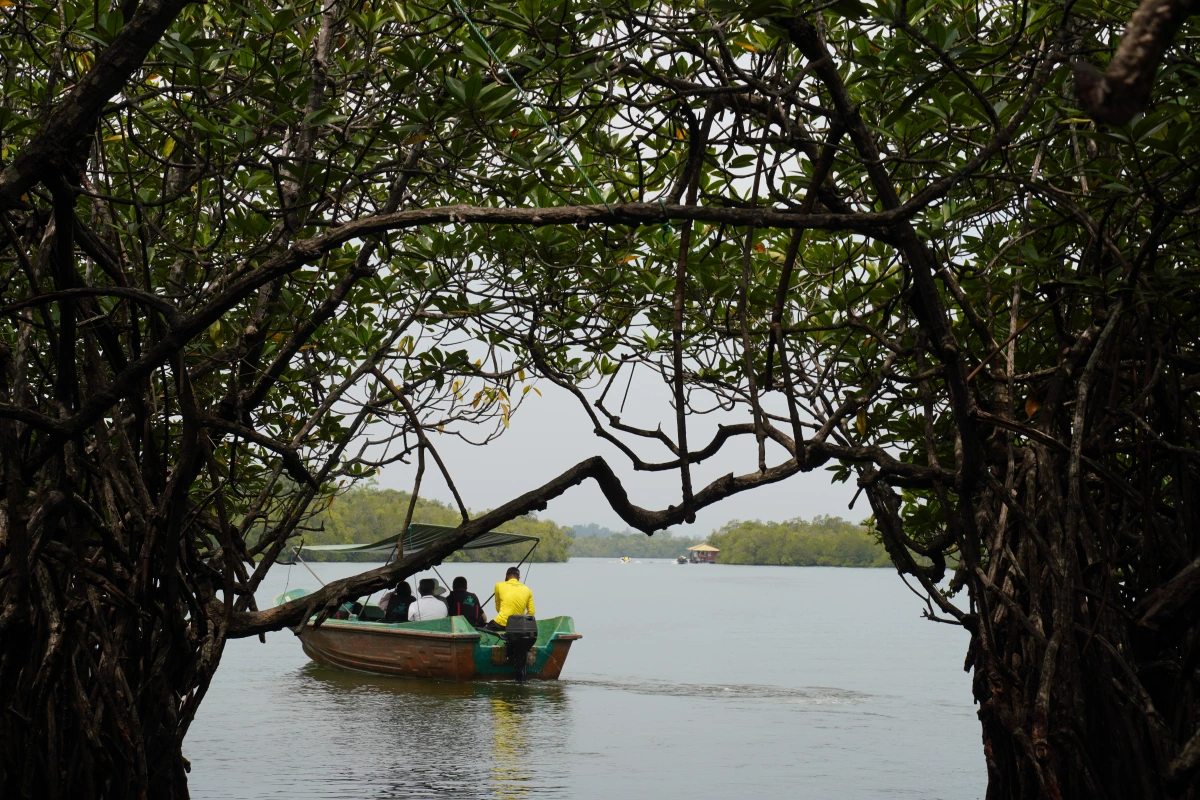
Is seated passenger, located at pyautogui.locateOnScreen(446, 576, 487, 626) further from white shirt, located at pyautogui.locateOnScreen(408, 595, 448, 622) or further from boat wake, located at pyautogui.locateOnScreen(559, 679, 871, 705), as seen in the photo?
boat wake, located at pyautogui.locateOnScreen(559, 679, 871, 705)

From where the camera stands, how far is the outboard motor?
44.1ft

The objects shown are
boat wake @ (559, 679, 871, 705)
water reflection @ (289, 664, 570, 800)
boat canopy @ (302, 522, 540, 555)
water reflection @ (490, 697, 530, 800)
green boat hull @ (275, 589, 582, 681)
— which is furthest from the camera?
boat canopy @ (302, 522, 540, 555)

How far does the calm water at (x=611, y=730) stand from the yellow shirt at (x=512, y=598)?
1047 mm

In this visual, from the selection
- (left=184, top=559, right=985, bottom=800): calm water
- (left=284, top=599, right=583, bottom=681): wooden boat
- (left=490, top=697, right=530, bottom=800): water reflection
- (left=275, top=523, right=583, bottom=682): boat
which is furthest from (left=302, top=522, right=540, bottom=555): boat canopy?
(left=490, top=697, right=530, bottom=800): water reflection

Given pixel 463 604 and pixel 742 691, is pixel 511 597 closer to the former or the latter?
pixel 463 604

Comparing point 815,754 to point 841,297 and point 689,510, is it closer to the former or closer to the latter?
point 841,297

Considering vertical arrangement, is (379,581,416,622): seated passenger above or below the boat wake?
above

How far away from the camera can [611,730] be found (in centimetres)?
1134

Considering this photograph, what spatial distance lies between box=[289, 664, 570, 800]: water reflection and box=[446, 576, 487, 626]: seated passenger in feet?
2.92

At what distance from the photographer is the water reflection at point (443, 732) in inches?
333

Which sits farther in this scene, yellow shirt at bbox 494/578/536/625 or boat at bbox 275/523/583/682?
yellow shirt at bbox 494/578/536/625

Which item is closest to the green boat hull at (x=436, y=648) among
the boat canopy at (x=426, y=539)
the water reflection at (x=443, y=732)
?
the water reflection at (x=443, y=732)

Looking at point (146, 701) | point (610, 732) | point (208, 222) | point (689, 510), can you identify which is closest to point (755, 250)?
point (689, 510)

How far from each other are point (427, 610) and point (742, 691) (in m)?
4.45
